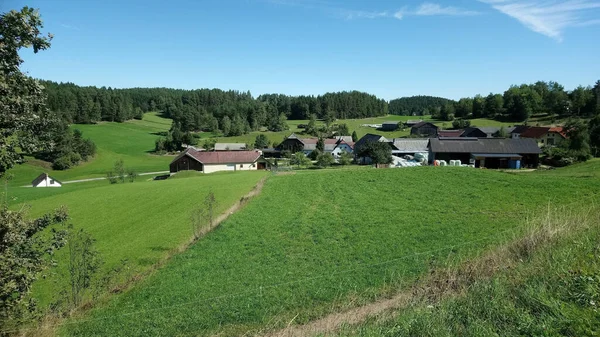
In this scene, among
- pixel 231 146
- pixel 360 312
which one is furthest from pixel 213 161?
pixel 360 312

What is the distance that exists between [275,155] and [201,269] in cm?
7340

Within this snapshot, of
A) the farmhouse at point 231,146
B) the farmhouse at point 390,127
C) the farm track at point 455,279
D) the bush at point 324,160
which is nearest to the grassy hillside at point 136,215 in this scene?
the farm track at point 455,279

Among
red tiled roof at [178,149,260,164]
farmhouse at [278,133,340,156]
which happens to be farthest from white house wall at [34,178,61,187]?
farmhouse at [278,133,340,156]

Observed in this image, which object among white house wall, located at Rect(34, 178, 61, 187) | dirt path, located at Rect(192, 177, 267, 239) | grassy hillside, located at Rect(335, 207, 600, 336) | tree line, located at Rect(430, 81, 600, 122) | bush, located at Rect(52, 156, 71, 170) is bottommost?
white house wall, located at Rect(34, 178, 61, 187)

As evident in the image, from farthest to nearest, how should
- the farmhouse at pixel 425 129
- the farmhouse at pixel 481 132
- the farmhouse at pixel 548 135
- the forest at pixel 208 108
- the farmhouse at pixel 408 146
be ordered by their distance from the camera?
the forest at pixel 208 108 < the farmhouse at pixel 425 129 < the farmhouse at pixel 481 132 < the farmhouse at pixel 548 135 < the farmhouse at pixel 408 146

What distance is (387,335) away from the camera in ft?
17.4

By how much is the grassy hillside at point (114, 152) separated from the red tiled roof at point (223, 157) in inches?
653

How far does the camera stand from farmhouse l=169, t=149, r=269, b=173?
198 feet

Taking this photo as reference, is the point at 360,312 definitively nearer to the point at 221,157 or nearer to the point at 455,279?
the point at 455,279

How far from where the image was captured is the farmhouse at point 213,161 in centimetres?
6031

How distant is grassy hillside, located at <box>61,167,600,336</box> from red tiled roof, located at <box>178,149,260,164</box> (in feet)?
111

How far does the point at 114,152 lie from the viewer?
88000 millimetres

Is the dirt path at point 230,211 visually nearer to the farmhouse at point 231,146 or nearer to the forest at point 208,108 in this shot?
the farmhouse at point 231,146

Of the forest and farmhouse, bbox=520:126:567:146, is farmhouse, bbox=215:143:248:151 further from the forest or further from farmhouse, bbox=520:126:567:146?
farmhouse, bbox=520:126:567:146
